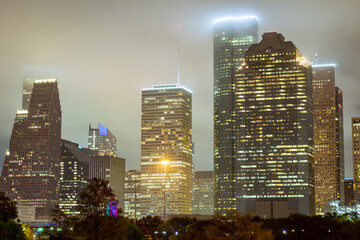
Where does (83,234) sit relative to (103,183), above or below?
below

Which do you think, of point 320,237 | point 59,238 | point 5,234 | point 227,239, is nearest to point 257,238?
point 227,239

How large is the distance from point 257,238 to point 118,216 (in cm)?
2133

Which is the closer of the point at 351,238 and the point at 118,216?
the point at 118,216

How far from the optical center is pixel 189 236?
458 feet

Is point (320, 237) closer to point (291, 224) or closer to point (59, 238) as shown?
point (291, 224)

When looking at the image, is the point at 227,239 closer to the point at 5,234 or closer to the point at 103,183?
the point at 103,183

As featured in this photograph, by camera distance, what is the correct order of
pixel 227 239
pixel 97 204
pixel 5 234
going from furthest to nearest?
pixel 5 234
pixel 227 239
pixel 97 204

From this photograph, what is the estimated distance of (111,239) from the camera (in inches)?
3797

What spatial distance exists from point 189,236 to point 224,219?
2551cm

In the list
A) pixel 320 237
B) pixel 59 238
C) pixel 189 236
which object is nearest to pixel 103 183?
pixel 59 238

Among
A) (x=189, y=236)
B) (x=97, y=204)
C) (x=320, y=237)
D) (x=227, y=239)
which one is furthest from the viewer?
(x=320, y=237)

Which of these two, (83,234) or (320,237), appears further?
(320,237)

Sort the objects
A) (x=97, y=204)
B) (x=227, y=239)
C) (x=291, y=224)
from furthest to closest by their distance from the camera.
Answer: (x=291, y=224)
(x=227, y=239)
(x=97, y=204)

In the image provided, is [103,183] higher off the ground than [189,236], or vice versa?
[103,183]
